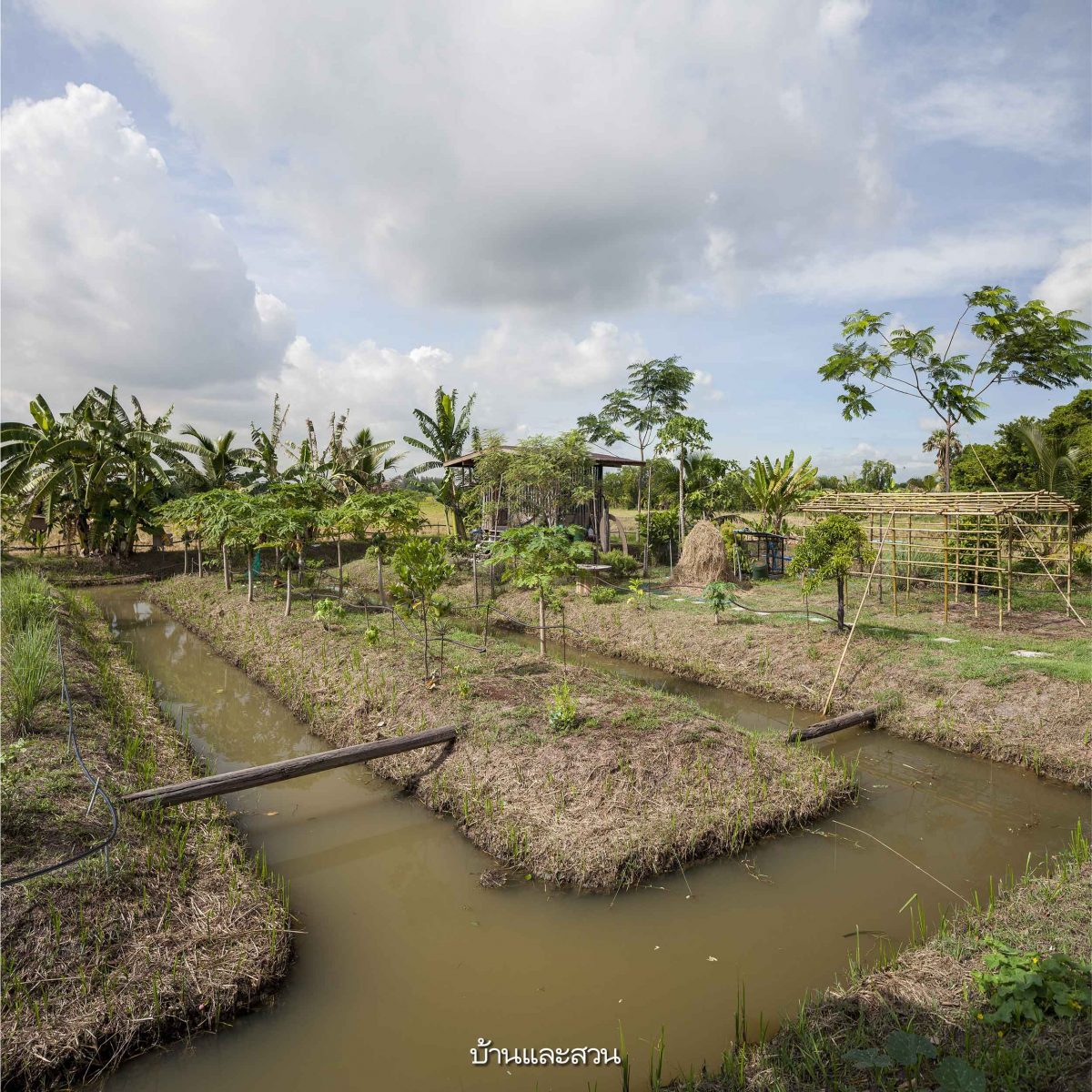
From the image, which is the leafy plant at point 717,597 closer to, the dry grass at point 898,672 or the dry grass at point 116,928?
the dry grass at point 898,672

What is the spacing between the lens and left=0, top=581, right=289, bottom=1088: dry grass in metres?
3.16

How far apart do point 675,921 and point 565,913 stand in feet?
2.39

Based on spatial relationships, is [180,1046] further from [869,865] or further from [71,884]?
[869,865]

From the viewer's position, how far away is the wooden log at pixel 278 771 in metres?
4.92

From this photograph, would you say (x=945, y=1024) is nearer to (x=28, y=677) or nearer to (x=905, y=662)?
(x=905, y=662)

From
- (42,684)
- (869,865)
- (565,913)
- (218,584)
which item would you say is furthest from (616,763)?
(218,584)

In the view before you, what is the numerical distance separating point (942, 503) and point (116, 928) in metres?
12.6

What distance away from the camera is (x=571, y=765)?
18.5 feet

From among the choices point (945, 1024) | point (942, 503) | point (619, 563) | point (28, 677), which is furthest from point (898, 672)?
point (28, 677)

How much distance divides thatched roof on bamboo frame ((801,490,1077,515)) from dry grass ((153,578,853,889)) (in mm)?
6809

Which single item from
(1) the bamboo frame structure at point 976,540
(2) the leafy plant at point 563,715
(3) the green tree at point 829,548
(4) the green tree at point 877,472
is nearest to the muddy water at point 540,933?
(2) the leafy plant at point 563,715

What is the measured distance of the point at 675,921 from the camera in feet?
14.1

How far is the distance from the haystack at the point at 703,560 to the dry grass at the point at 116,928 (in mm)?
12080

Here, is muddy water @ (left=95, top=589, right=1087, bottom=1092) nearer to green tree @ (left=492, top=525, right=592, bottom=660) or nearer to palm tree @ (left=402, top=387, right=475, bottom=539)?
green tree @ (left=492, top=525, right=592, bottom=660)
